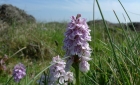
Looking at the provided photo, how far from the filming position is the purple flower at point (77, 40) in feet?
4.56

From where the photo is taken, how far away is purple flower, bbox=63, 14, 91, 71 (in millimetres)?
1389

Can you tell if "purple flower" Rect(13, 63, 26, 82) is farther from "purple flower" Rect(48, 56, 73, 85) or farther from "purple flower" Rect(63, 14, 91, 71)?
"purple flower" Rect(63, 14, 91, 71)

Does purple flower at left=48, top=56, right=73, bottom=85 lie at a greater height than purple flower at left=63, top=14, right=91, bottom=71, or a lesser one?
lesser

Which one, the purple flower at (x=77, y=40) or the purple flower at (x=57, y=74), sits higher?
the purple flower at (x=77, y=40)

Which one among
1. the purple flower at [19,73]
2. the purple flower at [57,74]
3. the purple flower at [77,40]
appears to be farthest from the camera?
the purple flower at [19,73]

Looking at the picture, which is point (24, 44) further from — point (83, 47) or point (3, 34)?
point (83, 47)

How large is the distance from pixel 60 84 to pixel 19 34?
16.8ft

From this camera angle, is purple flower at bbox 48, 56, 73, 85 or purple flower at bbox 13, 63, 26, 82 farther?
purple flower at bbox 13, 63, 26, 82

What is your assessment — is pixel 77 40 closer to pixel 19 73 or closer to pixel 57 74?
pixel 57 74

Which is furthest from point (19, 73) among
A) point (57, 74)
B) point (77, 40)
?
point (77, 40)

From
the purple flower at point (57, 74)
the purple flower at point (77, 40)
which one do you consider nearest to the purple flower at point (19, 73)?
the purple flower at point (57, 74)

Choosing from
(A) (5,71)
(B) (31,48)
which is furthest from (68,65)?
(B) (31,48)

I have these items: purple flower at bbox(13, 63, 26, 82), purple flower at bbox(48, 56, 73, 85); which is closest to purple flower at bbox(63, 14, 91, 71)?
purple flower at bbox(48, 56, 73, 85)

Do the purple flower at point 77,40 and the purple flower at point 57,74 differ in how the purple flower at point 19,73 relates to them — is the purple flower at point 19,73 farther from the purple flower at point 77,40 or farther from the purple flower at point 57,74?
the purple flower at point 77,40
